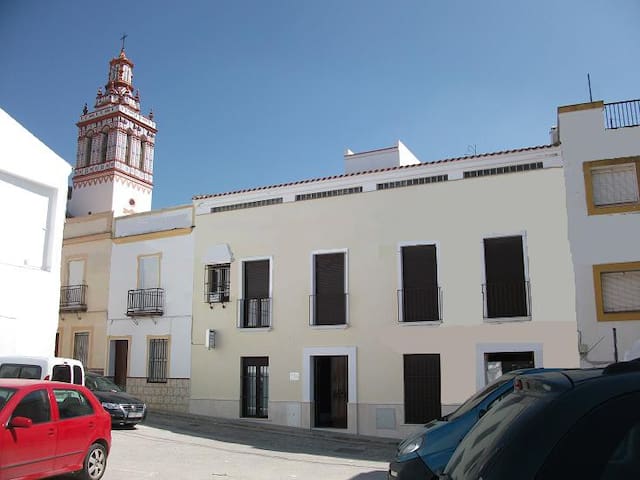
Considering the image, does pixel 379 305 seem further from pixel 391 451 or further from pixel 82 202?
pixel 82 202

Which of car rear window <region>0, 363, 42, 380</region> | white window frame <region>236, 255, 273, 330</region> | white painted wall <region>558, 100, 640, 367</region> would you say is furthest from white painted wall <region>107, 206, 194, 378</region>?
white painted wall <region>558, 100, 640, 367</region>

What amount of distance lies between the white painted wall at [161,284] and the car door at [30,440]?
1309cm

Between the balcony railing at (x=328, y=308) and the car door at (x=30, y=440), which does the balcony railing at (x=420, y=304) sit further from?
the car door at (x=30, y=440)

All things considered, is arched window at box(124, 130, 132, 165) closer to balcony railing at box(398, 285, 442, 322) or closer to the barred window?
the barred window

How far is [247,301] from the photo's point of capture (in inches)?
810

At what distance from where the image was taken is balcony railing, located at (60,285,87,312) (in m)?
23.8

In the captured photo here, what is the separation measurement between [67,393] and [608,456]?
8.05m

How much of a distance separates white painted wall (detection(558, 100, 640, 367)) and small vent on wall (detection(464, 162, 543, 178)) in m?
0.82

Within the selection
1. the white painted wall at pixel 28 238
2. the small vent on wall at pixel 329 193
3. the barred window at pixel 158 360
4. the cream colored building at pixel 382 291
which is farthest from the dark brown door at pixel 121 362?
the small vent on wall at pixel 329 193

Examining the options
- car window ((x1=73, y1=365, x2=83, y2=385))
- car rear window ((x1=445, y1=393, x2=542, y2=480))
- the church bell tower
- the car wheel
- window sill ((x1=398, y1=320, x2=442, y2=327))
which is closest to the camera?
car rear window ((x1=445, y1=393, x2=542, y2=480))

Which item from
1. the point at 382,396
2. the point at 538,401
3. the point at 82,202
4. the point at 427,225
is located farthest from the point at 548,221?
the point at 82,202

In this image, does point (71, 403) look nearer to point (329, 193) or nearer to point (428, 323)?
point (428, 323)

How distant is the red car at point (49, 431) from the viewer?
24.5 feet

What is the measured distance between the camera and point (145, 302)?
22.3 metres
